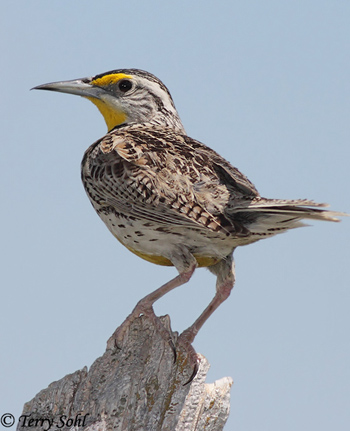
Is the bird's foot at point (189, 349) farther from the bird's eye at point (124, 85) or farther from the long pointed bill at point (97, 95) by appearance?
the bird's eye at point (124, 85)

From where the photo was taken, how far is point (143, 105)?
838 centimetres

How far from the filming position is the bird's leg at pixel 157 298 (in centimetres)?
626

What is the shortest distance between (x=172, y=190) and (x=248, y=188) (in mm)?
673

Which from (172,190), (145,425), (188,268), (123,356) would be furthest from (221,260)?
(145,425)

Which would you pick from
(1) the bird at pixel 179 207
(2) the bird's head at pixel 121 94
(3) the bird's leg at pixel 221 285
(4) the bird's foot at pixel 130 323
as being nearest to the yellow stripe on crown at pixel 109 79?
(2) the bird's head at pixel 121 94

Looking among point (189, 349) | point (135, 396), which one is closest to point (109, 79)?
point (189, 349)

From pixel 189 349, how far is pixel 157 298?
61cm

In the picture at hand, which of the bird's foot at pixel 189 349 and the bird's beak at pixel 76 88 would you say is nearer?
the bird's foot at pixel 189 349

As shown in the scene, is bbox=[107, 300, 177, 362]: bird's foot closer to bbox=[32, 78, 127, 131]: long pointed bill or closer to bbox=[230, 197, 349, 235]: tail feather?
bbox=[230, 197, 349, 235]: tail feather

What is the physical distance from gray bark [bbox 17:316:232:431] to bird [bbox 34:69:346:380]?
5.6 inches

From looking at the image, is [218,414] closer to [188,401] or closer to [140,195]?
[188,401]

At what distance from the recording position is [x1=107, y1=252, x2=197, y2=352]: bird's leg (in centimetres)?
626

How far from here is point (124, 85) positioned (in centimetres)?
836

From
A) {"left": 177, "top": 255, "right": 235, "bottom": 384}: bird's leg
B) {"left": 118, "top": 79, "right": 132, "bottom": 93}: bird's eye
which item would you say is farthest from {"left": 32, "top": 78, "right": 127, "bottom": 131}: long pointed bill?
{"left": 177, "top": 255, "right": 235, "bottom": 384}: bird's leg
